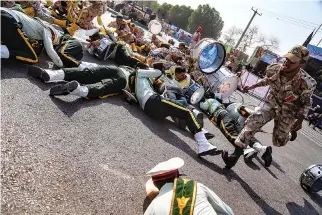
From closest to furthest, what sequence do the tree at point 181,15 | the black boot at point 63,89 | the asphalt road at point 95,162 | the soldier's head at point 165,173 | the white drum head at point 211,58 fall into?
the asphalt road at point 95,162 → the soldier's head at point 165,173 → the black boot at point 63,89 → the white drum head at point 211,58 → the tree at point 181,15

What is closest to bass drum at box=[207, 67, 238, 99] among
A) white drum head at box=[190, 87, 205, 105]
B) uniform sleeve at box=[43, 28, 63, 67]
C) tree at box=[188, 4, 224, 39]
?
white drum head at box=[190, 87, 205, 105]

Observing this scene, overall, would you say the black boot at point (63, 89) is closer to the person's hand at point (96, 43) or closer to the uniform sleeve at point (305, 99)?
the uniform sleeve at point (305, 99)

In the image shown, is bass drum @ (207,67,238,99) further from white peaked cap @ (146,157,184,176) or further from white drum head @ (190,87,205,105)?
white peaked cap @ (146,157,184,176)

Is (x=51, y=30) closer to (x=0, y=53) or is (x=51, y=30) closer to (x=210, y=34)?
(x=0, y=53)

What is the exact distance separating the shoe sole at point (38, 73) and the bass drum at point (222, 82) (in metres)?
4.58

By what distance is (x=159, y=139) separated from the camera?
3.81 m

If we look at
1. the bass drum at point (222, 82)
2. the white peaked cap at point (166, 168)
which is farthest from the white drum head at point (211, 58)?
the white peaked cap at point (166, 168)

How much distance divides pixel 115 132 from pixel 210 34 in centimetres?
5056

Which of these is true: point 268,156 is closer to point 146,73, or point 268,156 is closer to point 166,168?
point 146,73

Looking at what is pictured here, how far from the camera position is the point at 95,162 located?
2637mm

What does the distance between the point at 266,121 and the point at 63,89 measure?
2.88m

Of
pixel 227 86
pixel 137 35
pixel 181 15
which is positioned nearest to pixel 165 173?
pixel 227 86

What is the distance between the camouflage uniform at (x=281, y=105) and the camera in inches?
145

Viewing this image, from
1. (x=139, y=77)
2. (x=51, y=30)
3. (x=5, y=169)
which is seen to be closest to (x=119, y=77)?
(x=139, y=77)
